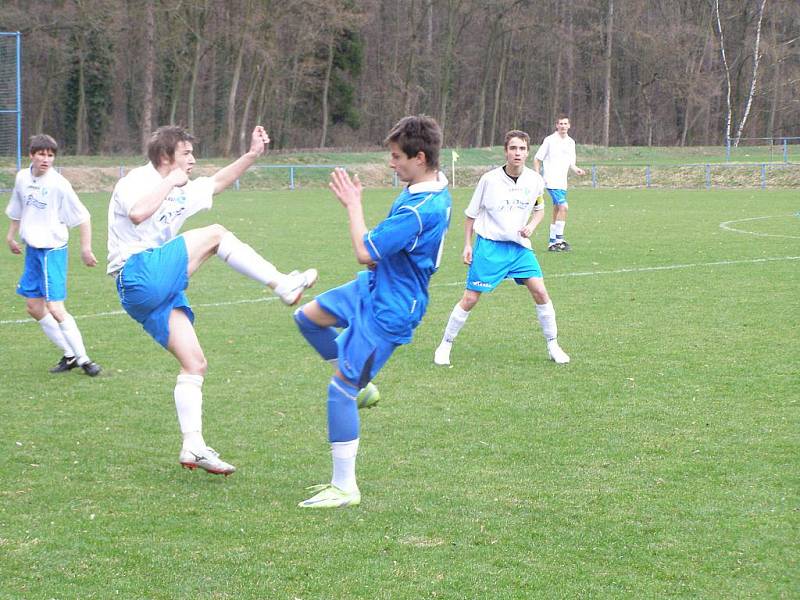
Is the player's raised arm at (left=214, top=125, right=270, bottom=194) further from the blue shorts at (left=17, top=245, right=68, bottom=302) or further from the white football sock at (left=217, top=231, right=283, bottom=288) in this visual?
the blue shorts at (left=17, top=245, right=68, bottom=302)

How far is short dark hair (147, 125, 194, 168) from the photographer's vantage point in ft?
17.9

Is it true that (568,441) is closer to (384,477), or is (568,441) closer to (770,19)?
(384,477)

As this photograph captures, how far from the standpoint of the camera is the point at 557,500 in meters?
5.04

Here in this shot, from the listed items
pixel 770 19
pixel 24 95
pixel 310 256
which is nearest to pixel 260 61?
pixel 24 95

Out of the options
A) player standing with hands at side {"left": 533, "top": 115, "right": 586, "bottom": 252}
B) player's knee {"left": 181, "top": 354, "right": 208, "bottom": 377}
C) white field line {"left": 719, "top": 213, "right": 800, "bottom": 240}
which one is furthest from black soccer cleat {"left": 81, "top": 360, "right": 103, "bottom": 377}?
white field line {"left": 719, "top": 213, "right": 800, "bottom": 240}

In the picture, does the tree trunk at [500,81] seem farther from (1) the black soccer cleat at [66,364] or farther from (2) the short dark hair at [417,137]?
(2) the short dark hair at [417,137]

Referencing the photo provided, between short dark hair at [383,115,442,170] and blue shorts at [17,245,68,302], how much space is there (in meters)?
4.24

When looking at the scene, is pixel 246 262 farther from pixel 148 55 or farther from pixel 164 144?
pixel 148 55

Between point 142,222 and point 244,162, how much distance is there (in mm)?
795

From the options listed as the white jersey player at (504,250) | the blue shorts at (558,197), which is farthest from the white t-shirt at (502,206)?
the blue shorts at (558,197)

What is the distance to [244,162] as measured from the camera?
5.94m

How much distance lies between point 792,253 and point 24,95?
40.4 m

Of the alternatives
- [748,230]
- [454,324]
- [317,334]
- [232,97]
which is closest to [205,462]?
[317,334]

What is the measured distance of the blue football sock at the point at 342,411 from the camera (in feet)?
16.2
